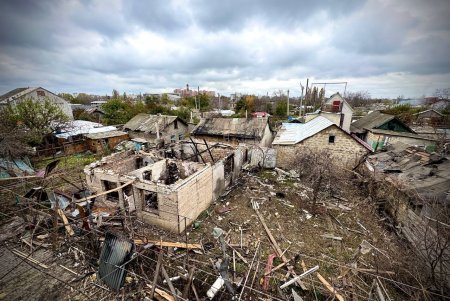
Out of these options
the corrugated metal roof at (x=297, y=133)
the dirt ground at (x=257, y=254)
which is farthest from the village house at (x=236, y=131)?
the dirt ground at (x=257, y=254)

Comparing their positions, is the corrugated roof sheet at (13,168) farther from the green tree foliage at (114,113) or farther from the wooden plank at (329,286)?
the wooden plank at (329,286)

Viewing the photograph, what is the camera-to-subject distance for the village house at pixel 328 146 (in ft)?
54.2

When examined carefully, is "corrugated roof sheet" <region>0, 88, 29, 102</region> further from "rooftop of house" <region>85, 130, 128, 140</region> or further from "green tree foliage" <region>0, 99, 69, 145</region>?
"rooftop of house" <region>85, 130, 128, 140</region>

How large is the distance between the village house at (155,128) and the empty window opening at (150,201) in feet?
50.7

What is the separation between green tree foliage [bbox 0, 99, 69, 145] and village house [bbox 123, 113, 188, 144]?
27.0ft

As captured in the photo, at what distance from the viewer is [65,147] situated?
22.3 meters

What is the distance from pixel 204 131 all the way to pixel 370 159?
642 inches

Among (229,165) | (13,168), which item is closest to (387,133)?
(229,165)

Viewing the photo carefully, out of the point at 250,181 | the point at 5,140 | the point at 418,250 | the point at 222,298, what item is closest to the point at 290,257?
the point at 222,298

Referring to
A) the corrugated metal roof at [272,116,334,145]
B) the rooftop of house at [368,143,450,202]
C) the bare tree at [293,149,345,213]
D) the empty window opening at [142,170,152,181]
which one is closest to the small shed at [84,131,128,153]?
the empty window opening at [142,170,152,181]

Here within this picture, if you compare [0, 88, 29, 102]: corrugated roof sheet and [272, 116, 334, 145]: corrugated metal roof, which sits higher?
[0, 88, 29, 102]: corrugated roof sheet

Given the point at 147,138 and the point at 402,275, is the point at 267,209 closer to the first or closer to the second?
the point at 402,275

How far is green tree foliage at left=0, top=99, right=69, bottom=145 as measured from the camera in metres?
19.5

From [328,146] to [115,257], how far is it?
16640mm
